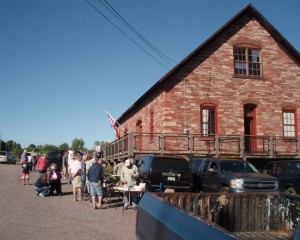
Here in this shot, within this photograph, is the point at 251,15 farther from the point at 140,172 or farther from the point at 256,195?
the point at 256,195

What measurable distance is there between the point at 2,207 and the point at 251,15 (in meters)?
18.6

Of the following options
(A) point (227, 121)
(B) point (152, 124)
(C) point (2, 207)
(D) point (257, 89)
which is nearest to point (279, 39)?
(D) point (257, 89)

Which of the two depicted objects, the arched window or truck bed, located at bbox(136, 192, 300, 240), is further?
the arched window

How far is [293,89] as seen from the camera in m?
23.3

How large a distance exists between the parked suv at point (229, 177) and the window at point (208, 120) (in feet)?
22.2

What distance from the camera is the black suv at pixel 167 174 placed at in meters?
11.9

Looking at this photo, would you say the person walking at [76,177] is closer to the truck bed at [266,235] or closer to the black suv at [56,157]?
the truck bed at [266,235]

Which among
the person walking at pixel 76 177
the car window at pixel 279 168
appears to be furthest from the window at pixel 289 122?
the person walking at pixel 76 177

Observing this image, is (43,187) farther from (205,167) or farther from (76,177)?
(205,167)

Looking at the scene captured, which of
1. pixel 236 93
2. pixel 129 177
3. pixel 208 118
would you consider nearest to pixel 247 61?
pixel 236 93

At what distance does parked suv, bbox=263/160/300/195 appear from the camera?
13273 millimetres

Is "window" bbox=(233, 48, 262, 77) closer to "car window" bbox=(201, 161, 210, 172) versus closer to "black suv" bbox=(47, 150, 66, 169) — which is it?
"car window" bbox=(201, 161, 210, 172)

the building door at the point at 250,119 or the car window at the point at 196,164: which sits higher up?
the building door at the point at 250,119

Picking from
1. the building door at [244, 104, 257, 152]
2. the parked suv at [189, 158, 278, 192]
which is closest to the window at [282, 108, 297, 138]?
the building door at [244, 104, 257, 152]
